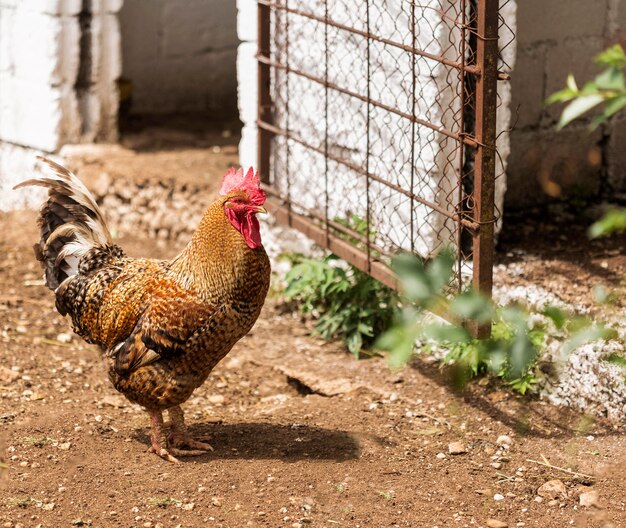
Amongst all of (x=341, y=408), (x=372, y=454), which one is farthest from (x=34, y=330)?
(x=372, y=454)

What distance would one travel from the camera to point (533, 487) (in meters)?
3.87

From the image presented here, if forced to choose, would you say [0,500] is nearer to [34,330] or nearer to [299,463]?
[299,463]

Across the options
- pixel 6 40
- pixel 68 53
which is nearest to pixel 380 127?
pixel 68 53

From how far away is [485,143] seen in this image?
13.1 ft

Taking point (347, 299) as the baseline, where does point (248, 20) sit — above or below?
above

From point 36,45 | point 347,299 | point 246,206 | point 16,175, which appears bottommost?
point 347,299

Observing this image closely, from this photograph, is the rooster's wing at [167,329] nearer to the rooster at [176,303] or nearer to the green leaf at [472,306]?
the rooster at [176,303]

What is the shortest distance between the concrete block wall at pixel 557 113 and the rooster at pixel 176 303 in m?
2.34

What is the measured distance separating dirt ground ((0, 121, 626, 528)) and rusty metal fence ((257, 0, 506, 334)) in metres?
0.62

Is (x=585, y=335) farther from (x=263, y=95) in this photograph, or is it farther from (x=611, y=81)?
(x=263, y=95)

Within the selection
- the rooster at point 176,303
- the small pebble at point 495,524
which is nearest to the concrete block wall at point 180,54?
the rooster at point 176,303

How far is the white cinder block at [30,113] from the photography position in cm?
717

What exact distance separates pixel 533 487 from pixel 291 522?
0.99 metres

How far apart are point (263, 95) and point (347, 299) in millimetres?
1397
